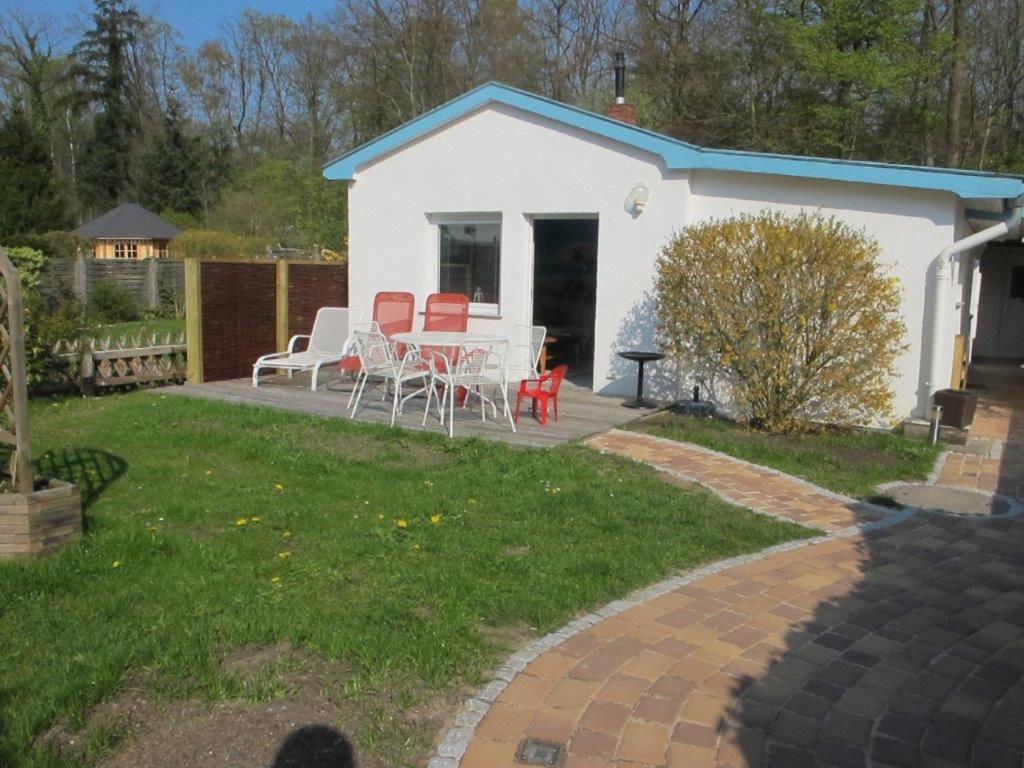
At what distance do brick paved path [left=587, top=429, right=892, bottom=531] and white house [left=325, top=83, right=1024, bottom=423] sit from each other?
2.27 m

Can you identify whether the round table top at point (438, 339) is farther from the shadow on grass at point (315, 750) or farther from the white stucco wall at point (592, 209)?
the shadow on grass at point (315, 750)

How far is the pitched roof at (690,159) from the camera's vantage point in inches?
326

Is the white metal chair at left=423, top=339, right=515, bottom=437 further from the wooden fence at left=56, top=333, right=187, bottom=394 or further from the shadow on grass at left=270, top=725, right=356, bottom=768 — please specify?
the shadow on grass at left=270, top=725, right=356, bottom=768

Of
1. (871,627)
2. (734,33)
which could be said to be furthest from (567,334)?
(734,33)

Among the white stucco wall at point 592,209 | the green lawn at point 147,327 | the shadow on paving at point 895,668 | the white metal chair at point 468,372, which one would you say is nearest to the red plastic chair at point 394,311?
the white stucco wall at point 592,209

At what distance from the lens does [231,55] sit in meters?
39.8

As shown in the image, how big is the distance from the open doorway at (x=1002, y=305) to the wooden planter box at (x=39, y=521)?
1623 centimetres

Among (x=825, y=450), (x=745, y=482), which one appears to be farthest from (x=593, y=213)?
(x=745, y=482)

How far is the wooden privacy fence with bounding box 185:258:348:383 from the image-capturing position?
10.8 meters

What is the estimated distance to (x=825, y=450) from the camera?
8.00 m

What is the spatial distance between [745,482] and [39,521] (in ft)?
15.9

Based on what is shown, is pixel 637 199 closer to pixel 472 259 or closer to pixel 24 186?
pixel 472 259

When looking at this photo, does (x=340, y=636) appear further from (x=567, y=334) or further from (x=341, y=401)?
(x=567, y=334)

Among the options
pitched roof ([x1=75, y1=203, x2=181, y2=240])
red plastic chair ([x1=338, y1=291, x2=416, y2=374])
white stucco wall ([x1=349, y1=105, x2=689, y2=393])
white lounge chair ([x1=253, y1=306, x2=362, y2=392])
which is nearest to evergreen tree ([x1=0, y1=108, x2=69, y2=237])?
pitched roof ([x1=75, y1=203, x2=181, y2=240])
